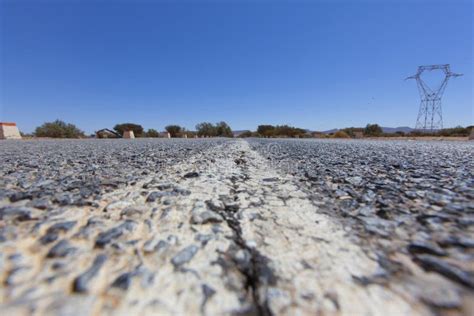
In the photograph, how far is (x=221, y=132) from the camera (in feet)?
187

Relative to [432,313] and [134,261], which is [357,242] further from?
[134,261]

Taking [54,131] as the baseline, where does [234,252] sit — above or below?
below

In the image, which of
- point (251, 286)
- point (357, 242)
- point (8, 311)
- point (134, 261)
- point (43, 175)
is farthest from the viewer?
point (43, 175)

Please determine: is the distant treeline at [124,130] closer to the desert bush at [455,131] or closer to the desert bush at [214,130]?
the desert bush at [214,130]

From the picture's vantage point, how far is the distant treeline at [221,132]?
2669 cm

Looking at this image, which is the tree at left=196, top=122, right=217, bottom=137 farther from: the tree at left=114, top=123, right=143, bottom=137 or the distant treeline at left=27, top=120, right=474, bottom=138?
the tree at left=114, top=123, right=143, bottom=137

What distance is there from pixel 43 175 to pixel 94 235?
204cm

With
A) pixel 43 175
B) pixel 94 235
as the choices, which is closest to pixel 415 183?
pixel 94 235

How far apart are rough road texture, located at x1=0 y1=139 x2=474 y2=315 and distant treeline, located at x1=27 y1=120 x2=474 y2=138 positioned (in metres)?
34.5

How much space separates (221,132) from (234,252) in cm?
5691

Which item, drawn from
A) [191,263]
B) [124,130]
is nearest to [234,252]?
[191,263]

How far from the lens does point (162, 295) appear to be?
0.66 meters

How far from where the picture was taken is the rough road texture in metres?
0.64

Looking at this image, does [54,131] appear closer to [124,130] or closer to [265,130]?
[124,130]
